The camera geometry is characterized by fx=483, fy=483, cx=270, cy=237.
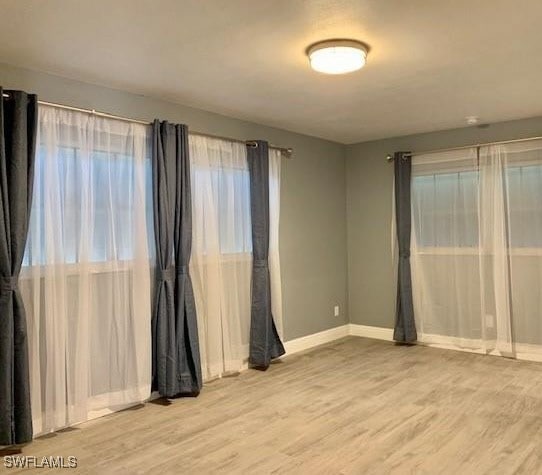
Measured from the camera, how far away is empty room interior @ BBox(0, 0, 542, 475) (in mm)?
2717

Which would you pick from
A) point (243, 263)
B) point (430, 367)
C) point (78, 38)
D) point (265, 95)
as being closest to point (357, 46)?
point (265, 95)

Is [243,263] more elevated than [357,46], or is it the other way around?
[357,46]

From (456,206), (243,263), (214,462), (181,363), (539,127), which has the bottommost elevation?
(214,462)

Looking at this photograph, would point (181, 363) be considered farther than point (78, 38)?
Yes

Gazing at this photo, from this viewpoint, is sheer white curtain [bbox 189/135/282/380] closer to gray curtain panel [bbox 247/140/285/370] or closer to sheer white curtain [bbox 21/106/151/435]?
gray curtain panel [bbox 247/140/285/370]

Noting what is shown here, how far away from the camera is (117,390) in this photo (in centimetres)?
355

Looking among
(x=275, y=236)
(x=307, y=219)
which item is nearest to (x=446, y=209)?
(x=307, y=219)

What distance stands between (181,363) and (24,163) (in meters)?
1.89

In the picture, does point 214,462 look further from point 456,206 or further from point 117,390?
point 456,206

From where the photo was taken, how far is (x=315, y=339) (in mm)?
5570

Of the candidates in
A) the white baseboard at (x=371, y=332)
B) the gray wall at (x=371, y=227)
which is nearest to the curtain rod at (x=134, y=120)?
the gray wall at (x=371, y=227)

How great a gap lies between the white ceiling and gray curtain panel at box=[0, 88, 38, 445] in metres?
0.45
